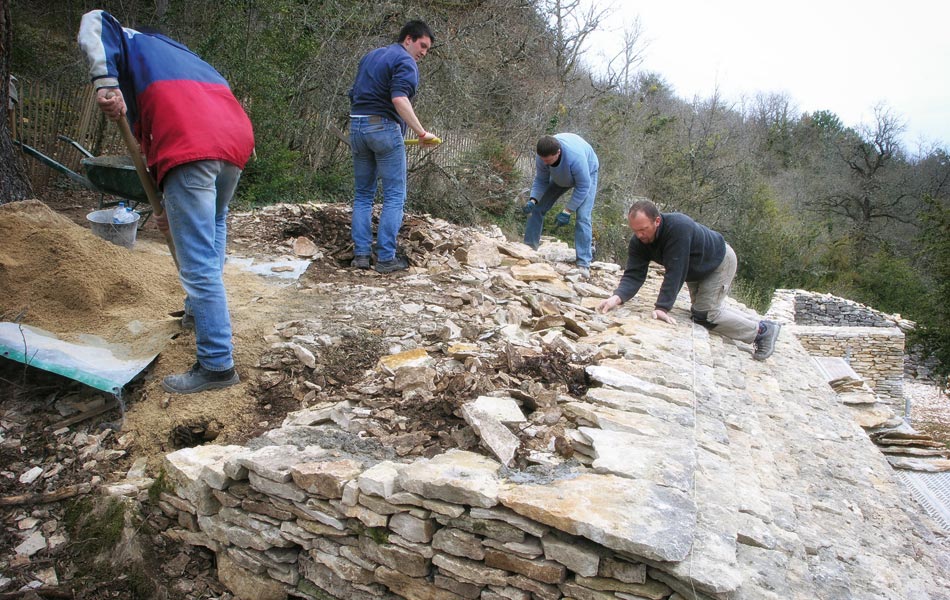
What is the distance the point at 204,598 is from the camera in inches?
98.5

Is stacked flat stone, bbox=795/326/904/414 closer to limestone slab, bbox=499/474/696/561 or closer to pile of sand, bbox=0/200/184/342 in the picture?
limestone slab, bbox=499/474/696/561

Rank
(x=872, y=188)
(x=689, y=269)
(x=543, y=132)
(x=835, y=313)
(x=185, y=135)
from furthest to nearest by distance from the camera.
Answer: (x=872, y=188) < (x=835, y=313) < (x=543, y=132) < (x=689, y=269) < (x=185, y=135)

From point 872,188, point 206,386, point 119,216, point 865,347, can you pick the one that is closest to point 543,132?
point 865,347

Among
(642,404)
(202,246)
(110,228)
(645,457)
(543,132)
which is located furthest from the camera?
(543,132)

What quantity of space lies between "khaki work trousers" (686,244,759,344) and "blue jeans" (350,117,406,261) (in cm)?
245

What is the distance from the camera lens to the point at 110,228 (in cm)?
422

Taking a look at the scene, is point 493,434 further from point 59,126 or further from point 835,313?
point 835,313

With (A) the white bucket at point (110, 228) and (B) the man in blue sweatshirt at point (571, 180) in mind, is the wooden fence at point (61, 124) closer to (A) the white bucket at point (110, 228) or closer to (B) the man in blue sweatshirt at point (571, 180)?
(A) the white bucket at point (110, 228)

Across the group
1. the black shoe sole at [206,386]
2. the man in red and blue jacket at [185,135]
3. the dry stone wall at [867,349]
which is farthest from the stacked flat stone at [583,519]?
the dry stone wall at [867,349]

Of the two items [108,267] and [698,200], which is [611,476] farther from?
[698,200]

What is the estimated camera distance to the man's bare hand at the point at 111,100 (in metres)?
2.30

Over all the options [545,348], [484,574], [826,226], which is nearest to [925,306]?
[826,226]

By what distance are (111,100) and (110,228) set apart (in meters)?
2.27

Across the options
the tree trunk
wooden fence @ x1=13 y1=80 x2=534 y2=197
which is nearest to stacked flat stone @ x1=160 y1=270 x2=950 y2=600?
the tree trunk
